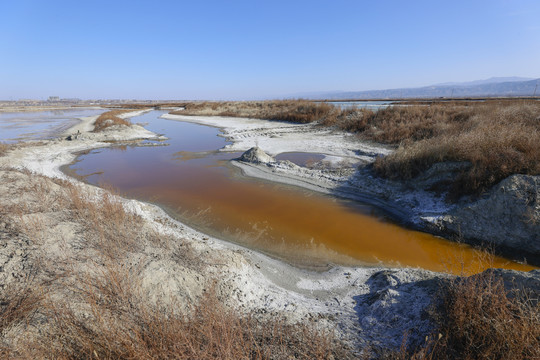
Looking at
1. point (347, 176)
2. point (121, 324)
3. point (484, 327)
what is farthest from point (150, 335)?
point (347, 176)

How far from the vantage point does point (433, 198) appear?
9594 mm

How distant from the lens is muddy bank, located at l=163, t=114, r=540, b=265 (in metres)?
7.15

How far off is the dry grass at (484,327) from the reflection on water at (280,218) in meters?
3.45

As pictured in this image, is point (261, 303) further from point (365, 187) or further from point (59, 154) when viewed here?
point (59, 154)

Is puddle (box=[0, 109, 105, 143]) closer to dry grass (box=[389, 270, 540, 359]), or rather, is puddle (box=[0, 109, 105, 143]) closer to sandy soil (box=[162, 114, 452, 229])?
sandy soil (box=[162, 114, 452, 229])

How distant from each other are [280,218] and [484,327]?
694 cm

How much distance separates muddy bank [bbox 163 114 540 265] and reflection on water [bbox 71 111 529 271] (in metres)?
0.66

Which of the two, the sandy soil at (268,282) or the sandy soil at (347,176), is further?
the sandy soil at (347,176)

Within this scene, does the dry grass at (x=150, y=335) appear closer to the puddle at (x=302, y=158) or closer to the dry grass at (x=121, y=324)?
the dry grass at (x=121, y=324)

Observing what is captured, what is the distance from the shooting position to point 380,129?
70.4 ft

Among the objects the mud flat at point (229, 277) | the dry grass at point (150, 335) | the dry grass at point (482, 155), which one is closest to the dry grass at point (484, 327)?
the mud flat at point (229, 277)

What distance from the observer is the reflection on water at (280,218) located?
7.36m

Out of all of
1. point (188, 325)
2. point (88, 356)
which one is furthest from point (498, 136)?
point (88, 356)

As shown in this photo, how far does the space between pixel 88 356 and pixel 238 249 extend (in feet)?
15.5
